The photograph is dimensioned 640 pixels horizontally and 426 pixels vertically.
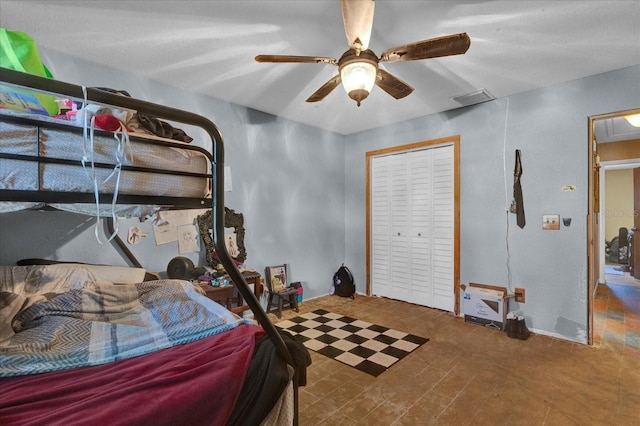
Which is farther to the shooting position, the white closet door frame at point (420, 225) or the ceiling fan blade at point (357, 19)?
the white closet door frame at point (420, 225)

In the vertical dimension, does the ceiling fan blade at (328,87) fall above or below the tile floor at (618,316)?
above

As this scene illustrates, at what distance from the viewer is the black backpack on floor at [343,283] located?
4.21 metres

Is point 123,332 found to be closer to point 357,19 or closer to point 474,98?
point 357,19

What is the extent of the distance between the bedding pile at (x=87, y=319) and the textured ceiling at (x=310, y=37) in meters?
1.60

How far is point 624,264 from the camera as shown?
584 cm

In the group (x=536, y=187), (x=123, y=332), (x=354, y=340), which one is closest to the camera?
(x=123, y=332)

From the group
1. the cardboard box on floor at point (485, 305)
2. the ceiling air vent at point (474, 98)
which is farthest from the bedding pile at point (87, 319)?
the ceiling air vent at point (474, 98)

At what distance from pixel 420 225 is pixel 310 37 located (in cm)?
260

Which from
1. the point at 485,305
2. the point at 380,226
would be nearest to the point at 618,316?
the point at 485,305

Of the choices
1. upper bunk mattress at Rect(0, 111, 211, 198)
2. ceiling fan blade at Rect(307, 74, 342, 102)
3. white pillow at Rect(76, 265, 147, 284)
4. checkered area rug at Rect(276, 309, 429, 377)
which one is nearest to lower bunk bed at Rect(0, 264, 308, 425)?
white pillow at Rect(76, 265, 147, 284)

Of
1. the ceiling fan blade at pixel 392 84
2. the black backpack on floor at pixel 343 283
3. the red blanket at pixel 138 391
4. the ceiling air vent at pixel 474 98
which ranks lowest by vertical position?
the black backpack on floor at pixel 343 283

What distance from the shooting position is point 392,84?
208 centimetres

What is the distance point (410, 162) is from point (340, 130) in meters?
1.15

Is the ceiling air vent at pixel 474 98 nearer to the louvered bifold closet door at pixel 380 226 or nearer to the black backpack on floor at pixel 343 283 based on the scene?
the louvered bifold closet door at pixel 380 226
